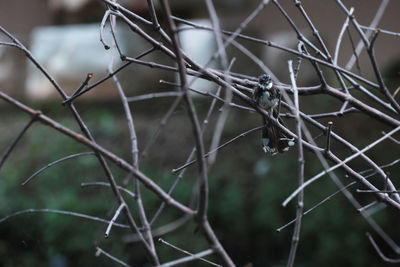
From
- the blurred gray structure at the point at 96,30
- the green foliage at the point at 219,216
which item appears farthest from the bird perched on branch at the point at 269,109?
the blurred gray structure at the point at 96,30

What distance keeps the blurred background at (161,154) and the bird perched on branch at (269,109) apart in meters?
1.37

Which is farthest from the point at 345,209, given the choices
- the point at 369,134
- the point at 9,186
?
the point at 9,186

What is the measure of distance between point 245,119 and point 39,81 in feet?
9.46

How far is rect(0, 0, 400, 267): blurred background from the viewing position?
4211 mm

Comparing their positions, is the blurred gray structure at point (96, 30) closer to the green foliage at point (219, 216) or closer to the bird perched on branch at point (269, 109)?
the green foliage at point (219, 216)

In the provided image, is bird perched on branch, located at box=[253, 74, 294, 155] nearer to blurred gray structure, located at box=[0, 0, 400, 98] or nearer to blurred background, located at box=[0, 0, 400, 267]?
blurred background, located at box=[0, 0, 400, 267]

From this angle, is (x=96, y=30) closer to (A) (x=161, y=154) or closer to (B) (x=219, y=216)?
(A) (x=161, y=154)

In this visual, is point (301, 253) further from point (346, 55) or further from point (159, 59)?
point (159, 59)

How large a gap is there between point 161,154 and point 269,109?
3.54m

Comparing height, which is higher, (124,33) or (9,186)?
(124,33)

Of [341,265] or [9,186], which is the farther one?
[9,186]

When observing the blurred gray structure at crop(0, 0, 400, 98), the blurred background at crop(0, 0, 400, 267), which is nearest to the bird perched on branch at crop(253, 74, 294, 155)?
the blurred background at crop(0, 0, 400, 267)

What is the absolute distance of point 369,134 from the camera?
4699 mm

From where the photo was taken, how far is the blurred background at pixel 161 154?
4.21 metres
